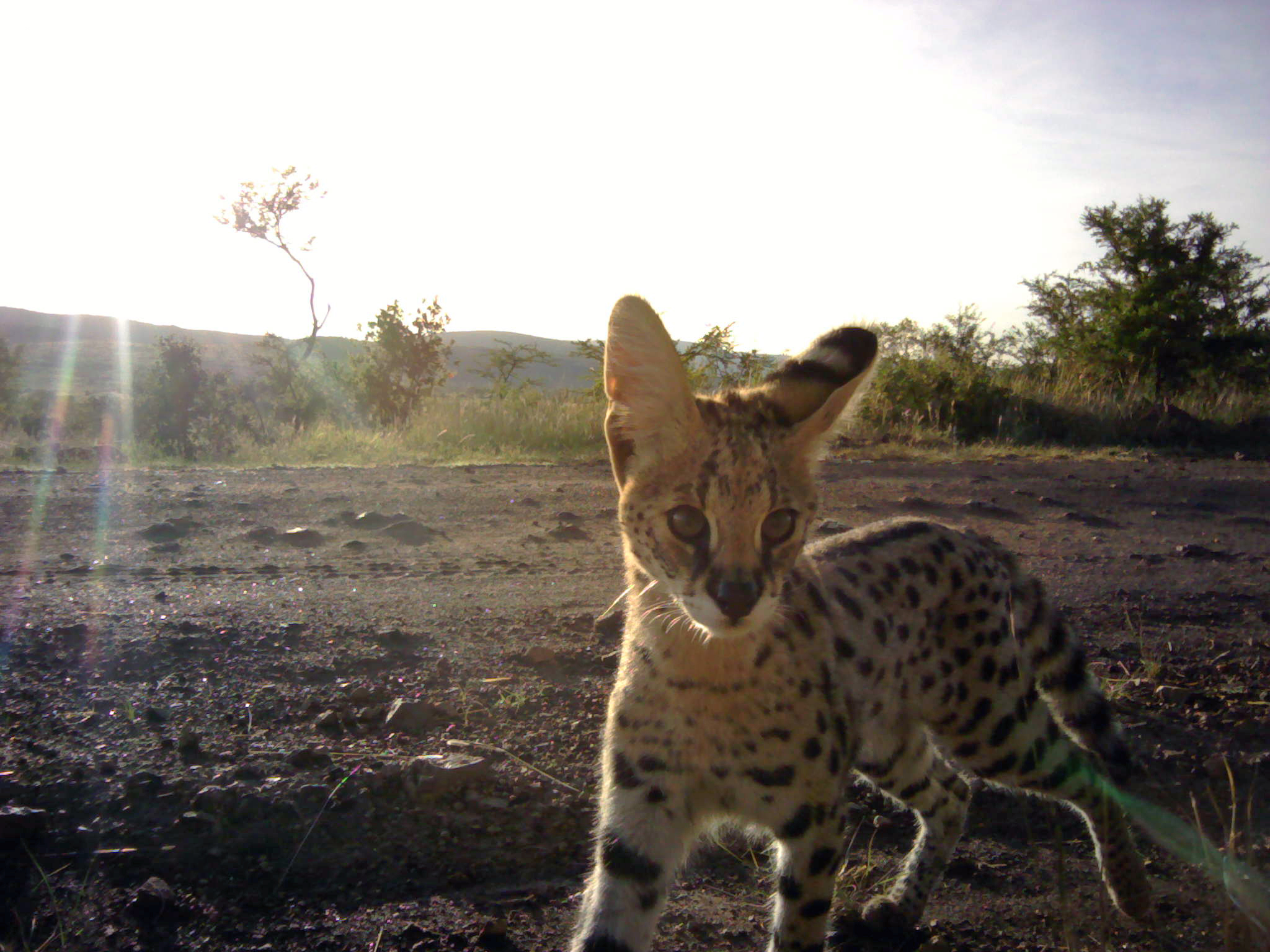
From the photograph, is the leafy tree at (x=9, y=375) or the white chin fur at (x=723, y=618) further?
the leafy tree at (x=9, y=375)

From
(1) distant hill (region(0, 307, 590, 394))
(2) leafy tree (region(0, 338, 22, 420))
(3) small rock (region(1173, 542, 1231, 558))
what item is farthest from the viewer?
(1) distant hill (region(0, 307, 590, 394))

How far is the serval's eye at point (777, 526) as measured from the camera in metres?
2.43

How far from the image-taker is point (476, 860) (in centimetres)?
279

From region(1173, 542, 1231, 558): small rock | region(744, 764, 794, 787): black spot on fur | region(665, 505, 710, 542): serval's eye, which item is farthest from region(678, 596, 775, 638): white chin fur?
region(1173, 542, 1231, 558): small rock

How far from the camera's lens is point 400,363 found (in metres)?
17.6

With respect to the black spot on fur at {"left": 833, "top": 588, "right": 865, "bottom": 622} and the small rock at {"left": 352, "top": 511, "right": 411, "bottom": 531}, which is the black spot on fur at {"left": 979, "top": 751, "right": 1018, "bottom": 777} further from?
the small rock at {"left": 352, "top": 511, "right": 411, "bottom": 531}

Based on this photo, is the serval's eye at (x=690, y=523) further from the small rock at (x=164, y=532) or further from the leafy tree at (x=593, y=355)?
the leafy tree at (x=593, y=355)

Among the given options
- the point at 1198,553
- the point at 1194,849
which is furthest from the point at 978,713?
the point at 1198,553

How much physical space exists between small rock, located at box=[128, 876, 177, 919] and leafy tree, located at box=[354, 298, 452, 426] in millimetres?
14218

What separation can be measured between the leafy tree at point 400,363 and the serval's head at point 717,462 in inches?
561

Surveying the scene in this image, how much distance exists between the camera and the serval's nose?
222 centimetres

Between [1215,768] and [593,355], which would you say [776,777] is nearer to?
[1215,768]

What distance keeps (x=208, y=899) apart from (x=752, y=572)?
5.58 feet

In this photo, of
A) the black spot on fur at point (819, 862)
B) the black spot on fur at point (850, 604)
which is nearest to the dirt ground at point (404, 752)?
the black spot on fur at point (819, 862)
